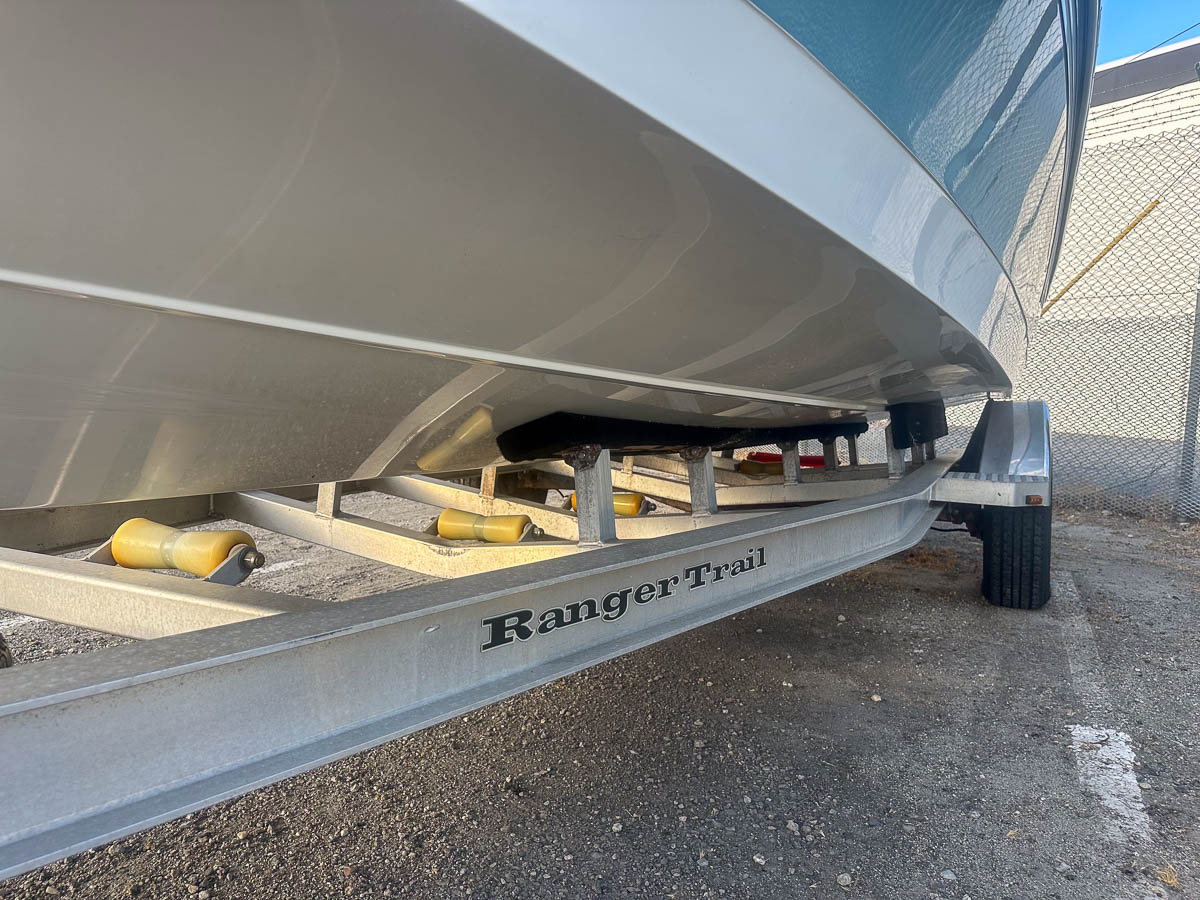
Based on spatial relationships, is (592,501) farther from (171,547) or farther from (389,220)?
(389,220)

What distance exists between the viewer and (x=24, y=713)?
843 mm

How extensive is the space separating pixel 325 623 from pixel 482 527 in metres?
1.21

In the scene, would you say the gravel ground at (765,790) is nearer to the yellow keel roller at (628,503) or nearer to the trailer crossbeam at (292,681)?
the trailer crossbeam at (292,681)

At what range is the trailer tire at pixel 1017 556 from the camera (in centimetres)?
310

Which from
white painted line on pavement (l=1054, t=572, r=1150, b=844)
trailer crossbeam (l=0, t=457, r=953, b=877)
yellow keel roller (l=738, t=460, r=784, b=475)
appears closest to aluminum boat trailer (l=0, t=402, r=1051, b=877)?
trailer crossbeam (l=0, t=457, r=953, b=877)

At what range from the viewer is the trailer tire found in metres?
3.10

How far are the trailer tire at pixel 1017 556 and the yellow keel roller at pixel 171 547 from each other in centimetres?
290

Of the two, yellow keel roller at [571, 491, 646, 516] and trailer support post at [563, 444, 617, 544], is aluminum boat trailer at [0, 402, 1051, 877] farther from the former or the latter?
yellow keel roller at [571, 491, 646, 516]

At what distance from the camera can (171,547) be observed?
191 cm

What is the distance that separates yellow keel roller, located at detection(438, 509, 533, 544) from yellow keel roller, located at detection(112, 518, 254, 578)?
636 millimetres

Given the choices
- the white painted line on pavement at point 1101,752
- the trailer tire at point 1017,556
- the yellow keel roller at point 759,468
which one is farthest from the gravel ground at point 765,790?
the yellow keel roller at point 759,468

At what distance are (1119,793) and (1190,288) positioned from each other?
5.77 metres

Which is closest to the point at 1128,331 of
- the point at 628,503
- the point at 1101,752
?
the point at 628,503

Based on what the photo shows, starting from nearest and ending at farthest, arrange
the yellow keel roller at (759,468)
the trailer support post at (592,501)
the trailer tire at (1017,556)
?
1. the trailer support post at (592,501)
2. the trailer tire at (1017,556)
3. the yellow keel roller at (759,468)
